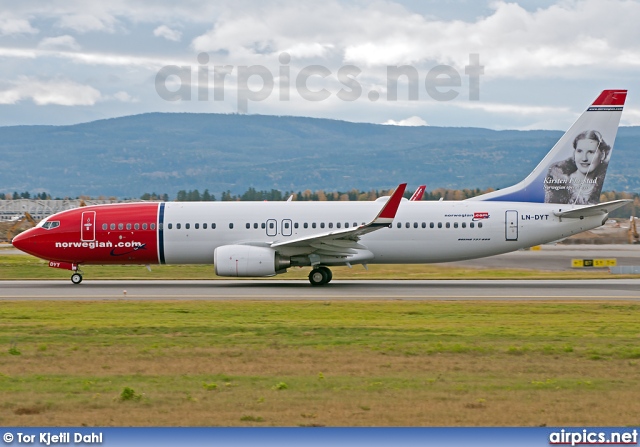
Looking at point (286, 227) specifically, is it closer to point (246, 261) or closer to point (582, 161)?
point (246, 261)

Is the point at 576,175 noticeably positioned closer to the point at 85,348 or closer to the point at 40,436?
the point at 85,348

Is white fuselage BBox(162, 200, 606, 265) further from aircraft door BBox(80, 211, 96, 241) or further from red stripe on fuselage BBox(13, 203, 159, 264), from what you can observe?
aircraft door BBox(80, 211, 96, 241)

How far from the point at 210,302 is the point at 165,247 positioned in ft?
29.9

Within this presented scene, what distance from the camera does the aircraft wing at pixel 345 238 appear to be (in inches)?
1329

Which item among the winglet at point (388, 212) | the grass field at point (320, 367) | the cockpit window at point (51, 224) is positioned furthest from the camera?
the cockpit window at point (51, 224)

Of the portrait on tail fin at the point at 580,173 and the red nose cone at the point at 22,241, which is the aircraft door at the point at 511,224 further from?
the red nose cone at the point at 22,241

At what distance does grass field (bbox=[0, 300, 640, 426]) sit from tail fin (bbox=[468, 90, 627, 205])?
1181 centimetres

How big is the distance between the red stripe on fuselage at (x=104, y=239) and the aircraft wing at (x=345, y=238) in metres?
5.51

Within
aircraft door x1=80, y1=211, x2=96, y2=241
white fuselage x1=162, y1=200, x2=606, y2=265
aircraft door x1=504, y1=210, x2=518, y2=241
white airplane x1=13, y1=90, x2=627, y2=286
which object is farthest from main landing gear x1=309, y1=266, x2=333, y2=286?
aircraft door x1=80, y1=211, x2=96, y2=241

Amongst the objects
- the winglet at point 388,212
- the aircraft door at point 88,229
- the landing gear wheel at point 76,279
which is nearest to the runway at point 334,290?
the landing gear wheel at point 76,279

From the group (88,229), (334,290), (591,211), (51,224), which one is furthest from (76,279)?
(591,211)

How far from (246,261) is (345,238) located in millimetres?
3951

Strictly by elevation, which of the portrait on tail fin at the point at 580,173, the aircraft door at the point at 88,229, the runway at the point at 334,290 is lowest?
the runway at the point at 334,290

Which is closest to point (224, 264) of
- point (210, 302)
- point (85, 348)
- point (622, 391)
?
point (210, 302)
